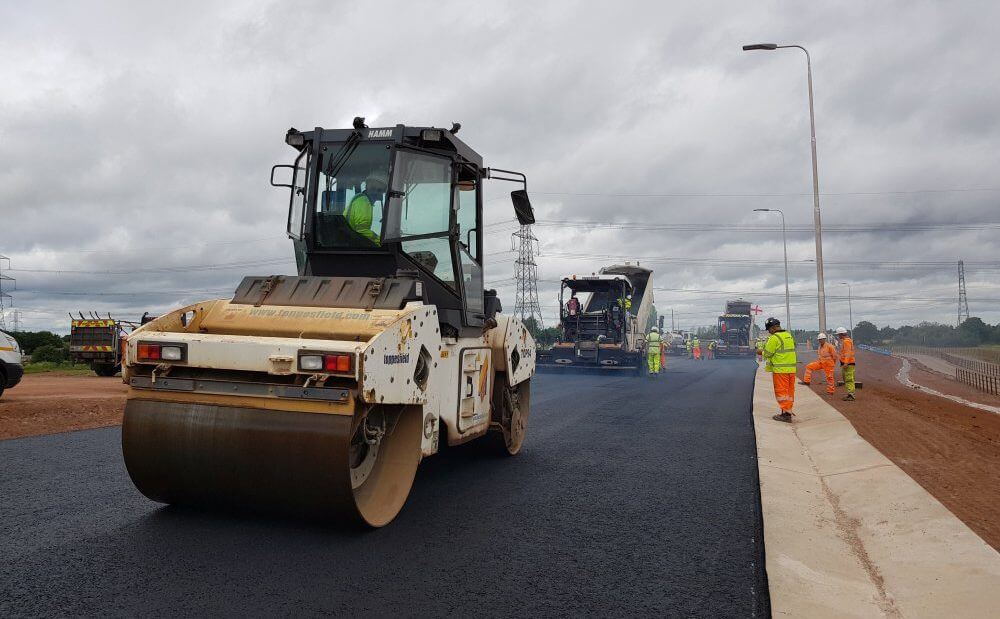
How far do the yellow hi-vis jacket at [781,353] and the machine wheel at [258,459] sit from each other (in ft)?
22.7

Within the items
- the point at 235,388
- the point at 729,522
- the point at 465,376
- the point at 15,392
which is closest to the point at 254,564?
the point at 235,388

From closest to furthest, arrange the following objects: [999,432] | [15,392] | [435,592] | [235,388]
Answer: [435,592] < [235,388] < [999,432] < [15,392]

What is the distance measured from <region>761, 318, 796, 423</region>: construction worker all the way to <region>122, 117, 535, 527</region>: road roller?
534cm

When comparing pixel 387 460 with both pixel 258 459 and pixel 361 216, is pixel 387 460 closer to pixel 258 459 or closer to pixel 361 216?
pixel 258 459

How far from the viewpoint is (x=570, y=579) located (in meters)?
3.54

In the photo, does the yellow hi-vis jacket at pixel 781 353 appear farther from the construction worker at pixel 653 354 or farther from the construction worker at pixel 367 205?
the construction worker at pixel 653 354

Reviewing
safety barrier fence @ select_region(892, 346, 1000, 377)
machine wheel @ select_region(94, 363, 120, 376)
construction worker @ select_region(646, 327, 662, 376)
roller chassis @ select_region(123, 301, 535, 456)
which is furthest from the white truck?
safety barrier fence @ select_region(892, 346, 1000, 377)

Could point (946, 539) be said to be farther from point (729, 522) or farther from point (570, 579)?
point (570, 579)

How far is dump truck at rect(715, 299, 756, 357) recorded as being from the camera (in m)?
39.3

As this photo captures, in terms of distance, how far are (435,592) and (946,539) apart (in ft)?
9.77

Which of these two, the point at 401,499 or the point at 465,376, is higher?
the point at 465,376

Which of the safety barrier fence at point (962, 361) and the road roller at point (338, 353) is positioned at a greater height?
the road roller at point (338, 353)

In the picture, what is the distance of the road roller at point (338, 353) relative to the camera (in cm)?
383

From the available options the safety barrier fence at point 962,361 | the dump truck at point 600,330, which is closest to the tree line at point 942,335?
the safety barrier fence at point 962,361
